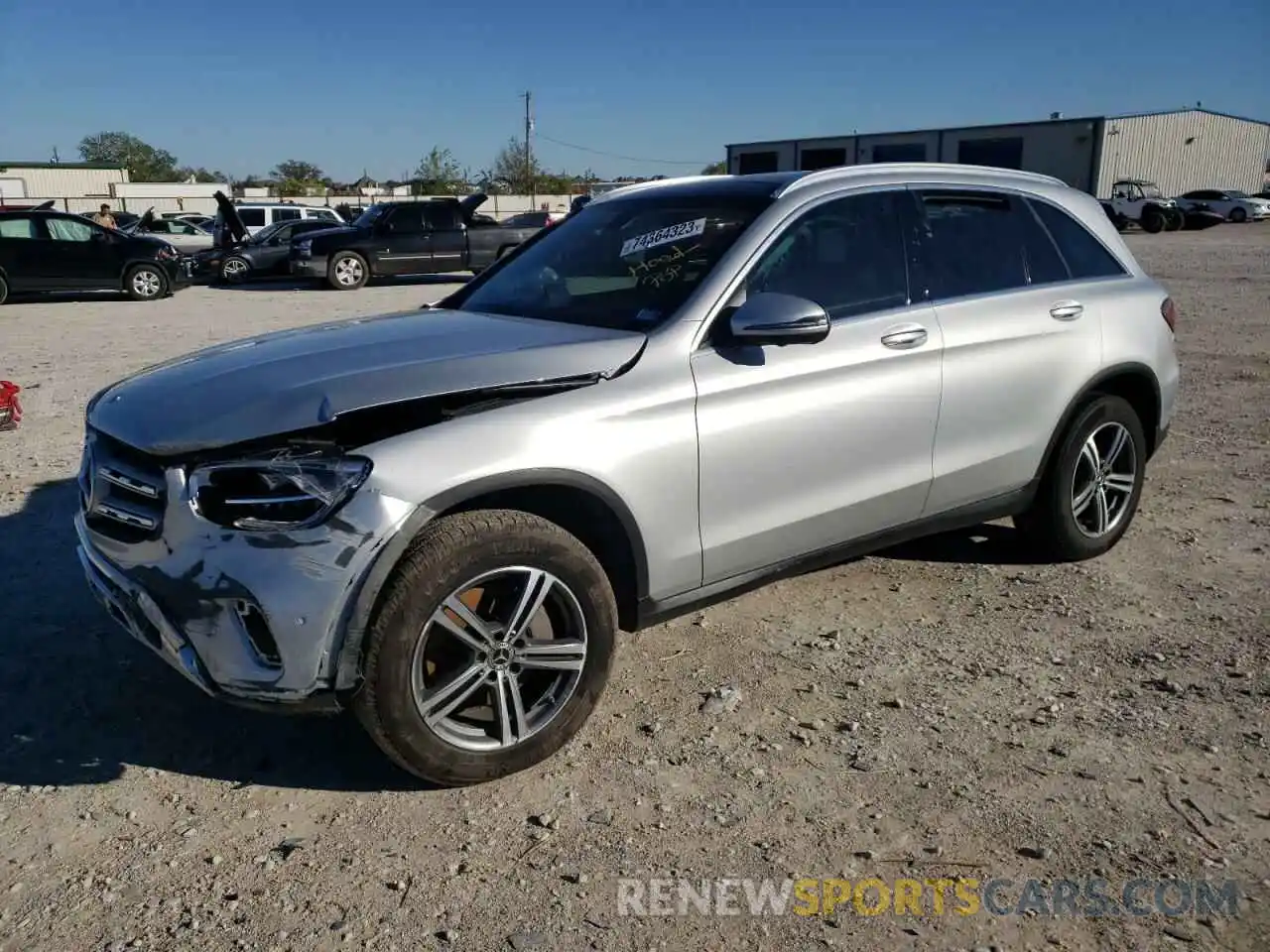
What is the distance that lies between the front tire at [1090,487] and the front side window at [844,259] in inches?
48.2

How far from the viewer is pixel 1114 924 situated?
8.03ft

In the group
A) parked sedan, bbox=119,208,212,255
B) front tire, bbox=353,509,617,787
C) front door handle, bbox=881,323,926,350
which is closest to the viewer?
front tire, bbox=353,509,617,787

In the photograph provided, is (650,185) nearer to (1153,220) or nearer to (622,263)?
(622,263)

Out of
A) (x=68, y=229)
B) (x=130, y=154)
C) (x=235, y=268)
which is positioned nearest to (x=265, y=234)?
(x=235, y=268)

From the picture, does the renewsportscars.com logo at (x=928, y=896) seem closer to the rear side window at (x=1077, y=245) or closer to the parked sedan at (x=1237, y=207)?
the rear side window at (x=1077, y=245)

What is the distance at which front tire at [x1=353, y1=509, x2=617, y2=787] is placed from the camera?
8.98 feet

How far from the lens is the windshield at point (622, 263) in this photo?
355 cm

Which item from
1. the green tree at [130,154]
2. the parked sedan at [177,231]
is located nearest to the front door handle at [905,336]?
the parked sedan at [177,231]

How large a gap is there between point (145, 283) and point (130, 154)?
9359 cm

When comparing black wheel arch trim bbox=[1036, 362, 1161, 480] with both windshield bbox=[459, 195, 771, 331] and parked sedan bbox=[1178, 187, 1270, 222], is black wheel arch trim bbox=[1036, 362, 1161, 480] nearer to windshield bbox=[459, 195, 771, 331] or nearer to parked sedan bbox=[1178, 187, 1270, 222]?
windshield bbox=[459, 195, 771, 331]

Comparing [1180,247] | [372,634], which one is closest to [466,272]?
[1180,247]

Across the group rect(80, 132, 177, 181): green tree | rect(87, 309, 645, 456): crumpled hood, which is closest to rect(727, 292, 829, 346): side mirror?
rect(87, 309, 645, 456): crumpled hood

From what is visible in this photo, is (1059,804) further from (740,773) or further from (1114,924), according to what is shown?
(740,773)

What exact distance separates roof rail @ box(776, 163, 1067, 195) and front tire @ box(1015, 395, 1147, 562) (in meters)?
1.11
